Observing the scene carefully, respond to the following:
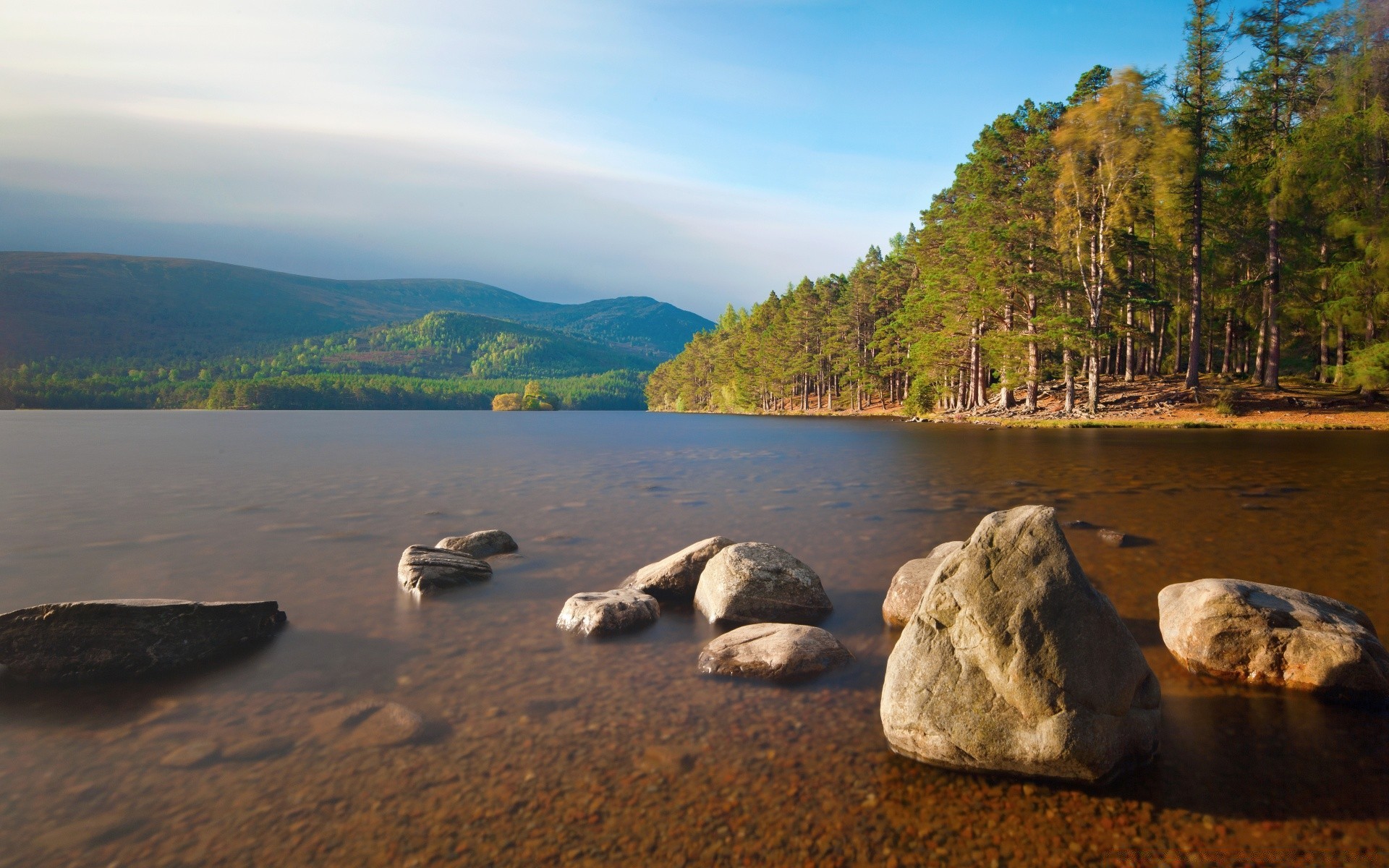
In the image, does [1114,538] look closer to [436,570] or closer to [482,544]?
[482,544]

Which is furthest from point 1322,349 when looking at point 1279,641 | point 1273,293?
point 1279,641

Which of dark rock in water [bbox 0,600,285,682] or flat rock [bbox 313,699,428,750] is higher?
dark rock in water [bbox 0,600,285,682]

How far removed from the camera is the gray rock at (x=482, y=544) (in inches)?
514

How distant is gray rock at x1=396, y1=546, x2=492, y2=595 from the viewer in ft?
35.4

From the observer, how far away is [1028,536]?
5887mm

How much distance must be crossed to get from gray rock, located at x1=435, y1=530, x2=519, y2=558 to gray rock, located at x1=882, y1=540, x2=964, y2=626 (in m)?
7.65

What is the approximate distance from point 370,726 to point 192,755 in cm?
142

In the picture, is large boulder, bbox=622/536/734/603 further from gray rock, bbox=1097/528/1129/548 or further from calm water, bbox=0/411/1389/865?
gray rock, bbox=1097/528/1129/548

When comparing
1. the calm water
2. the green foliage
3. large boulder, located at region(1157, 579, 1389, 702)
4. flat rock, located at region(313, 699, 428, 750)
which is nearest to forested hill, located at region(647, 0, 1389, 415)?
the green foliage

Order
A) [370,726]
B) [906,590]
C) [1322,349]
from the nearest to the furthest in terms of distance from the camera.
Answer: [370,726]
[906,590]
[1322,349]

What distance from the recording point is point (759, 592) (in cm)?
931

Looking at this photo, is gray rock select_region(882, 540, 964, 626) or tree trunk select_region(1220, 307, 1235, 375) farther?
tree trunk select_region(1220, 307, 1235, 375)

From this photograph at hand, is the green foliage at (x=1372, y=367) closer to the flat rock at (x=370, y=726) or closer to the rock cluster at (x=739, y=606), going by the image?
the rock cluster at (x=739, y=606)

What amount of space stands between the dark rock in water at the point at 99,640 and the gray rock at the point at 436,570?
3.07 m
